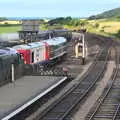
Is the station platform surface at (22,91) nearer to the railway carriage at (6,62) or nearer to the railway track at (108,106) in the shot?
the railway carriage at (6,62)

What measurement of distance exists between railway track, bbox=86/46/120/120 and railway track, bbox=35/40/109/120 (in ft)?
3.60

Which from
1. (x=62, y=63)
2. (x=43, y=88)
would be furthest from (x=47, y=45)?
(x=43, y=88)

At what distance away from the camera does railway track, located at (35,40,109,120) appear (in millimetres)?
22047

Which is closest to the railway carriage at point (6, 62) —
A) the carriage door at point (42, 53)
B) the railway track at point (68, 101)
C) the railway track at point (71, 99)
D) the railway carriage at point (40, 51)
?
the railway track at point (68, 101)

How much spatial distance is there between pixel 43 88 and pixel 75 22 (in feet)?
460

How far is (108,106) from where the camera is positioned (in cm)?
2514

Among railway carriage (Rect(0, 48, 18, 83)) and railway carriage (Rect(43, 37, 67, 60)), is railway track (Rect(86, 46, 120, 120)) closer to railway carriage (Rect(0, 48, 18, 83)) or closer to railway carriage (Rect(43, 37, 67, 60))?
railway carriage (Rect(0, 48, 18, 83))

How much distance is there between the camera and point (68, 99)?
27.5 metres

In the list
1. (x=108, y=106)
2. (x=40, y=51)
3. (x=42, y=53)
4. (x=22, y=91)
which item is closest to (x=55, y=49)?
A: (x=42, y=53)

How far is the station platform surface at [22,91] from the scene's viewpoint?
718 inches

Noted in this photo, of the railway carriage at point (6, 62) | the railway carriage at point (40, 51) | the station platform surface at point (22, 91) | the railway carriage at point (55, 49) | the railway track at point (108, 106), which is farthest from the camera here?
the railway carriage at point (55, 49)

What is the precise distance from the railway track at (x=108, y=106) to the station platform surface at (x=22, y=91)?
7.81ft

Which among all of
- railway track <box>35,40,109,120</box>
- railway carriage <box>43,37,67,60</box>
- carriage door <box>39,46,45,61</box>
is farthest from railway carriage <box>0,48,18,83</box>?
railway carriage <box>43,37,67,60</box>

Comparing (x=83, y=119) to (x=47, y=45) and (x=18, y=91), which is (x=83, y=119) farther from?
(x=47, y=45)
